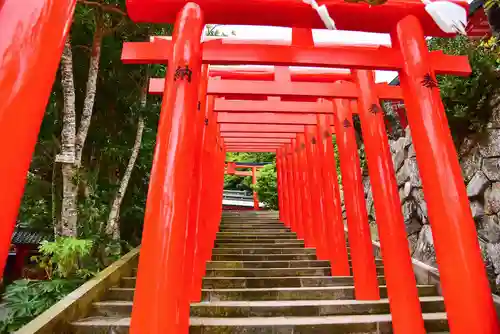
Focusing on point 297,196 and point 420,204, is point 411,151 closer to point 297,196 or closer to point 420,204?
point 420,204

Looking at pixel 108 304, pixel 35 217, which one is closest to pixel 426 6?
pixel 108 304

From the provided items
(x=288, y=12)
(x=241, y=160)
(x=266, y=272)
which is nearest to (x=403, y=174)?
(x=266, y=272)

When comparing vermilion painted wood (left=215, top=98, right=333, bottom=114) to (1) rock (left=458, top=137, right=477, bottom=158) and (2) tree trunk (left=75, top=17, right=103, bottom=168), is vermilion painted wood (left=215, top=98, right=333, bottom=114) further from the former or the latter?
(1) rock (left=458, top=137, right=477, bottom=158)

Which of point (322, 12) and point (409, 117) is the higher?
point (322, 12)

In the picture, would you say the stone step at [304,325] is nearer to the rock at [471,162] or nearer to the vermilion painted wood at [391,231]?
the vermilion painted wood at [391,231]

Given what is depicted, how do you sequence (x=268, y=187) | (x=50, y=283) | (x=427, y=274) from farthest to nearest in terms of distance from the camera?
(x=268, y=187) < (x=427, y=274) < (x=50, y=283)

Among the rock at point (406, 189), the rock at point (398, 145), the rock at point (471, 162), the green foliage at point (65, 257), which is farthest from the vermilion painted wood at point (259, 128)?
the green foliage at point (65, 257)

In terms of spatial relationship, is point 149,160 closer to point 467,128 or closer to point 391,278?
point 391,278

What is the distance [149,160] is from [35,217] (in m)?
2.65

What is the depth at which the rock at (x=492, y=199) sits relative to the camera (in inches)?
198

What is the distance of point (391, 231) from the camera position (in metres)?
4.36

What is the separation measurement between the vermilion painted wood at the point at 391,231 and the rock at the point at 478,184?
1818 millimetres

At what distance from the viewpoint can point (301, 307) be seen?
5.00m

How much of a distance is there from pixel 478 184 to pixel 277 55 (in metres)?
3.96
